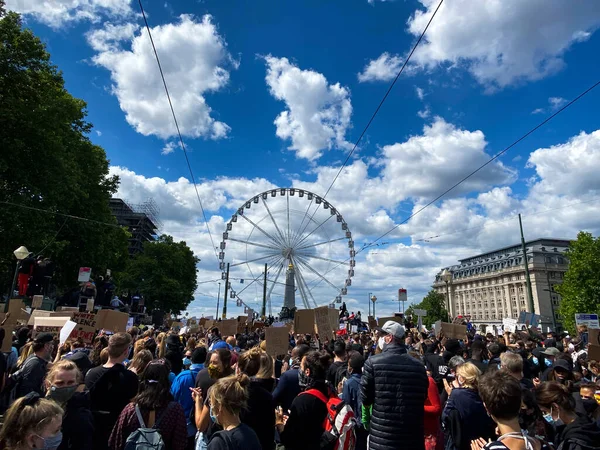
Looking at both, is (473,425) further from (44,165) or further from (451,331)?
(44,165)

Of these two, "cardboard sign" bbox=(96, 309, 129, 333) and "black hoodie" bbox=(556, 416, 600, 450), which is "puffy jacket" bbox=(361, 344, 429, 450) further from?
"cardboard sign" bbox=(96, 309, 129, 333)

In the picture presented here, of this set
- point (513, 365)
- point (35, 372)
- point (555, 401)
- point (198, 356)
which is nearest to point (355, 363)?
point (513, 365)

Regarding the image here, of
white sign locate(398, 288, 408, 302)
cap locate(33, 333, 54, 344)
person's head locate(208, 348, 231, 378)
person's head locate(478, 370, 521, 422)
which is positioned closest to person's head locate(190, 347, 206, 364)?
person's head locate(208, 348, 231, 378)

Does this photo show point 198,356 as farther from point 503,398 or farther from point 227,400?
point 503,398

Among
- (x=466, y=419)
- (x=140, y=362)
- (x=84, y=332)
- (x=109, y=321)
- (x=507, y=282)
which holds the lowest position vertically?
(x=466, y=419)

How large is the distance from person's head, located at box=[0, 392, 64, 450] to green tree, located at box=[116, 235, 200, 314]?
53001 mm

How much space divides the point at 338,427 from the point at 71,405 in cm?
245

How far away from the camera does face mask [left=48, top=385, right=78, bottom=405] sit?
3.34 metres

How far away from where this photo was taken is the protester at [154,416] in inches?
133

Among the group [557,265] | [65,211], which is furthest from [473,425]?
[557,265]

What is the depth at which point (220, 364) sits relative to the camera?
15.0 ft

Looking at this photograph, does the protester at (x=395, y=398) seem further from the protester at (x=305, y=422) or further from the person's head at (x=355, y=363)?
the person's head at (x=355, y=363)

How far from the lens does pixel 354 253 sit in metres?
33.5

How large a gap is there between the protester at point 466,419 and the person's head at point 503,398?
1.09 meters
